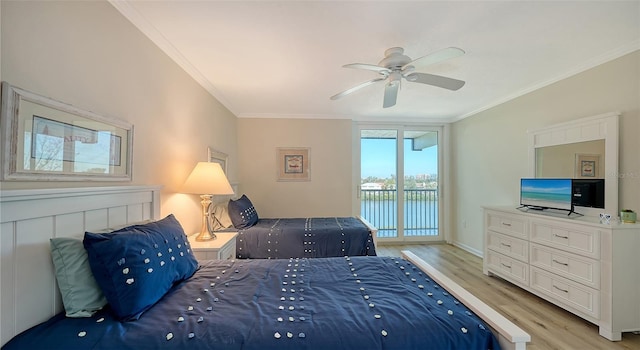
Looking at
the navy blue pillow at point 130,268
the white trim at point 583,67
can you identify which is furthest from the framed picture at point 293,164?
the navy blue pillow at point 130,268

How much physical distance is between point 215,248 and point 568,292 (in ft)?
10.1

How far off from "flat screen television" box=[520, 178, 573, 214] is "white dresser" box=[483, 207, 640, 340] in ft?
0.53

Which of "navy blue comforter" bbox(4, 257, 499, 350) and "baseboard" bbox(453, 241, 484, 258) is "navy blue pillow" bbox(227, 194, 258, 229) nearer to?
"navy blue comforter" bbox(4, 257, 499, 350)

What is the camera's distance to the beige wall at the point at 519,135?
88.4 inches

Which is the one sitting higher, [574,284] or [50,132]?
[50,132]

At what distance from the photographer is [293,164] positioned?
14.8ft

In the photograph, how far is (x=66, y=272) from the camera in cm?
113

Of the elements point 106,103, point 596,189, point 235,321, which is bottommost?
point 235,321

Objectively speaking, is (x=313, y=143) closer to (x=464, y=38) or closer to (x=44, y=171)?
(x=464, y=38)

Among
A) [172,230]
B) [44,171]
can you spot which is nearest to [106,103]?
[44,171]

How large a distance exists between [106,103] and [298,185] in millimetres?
3188

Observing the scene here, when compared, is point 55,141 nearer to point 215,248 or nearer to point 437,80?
point 215,248

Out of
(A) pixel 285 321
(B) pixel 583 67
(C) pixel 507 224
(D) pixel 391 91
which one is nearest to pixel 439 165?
(C) pixel 507 224

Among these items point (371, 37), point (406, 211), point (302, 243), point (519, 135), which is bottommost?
point (302, 243)
